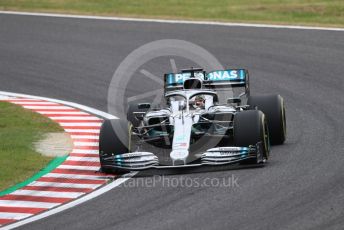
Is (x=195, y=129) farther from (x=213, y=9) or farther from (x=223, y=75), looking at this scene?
(x=213, y=9)

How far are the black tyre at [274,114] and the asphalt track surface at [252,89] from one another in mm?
254

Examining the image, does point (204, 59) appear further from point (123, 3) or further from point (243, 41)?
point (123, 3)

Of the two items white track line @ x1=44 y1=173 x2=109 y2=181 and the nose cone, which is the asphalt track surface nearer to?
the nose cone

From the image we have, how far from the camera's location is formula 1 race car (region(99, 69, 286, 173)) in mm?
13469

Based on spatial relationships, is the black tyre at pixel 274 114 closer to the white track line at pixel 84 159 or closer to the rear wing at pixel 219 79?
the rear wing at pixel 219 79

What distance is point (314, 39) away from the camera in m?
24.6

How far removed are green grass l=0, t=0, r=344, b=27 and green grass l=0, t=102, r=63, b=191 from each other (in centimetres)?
1024

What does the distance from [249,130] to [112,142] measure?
2.05m

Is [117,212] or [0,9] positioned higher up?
[0,9]

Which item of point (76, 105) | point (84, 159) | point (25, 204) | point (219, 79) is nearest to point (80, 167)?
point (84, 159)

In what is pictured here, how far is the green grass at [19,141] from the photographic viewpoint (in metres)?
14.3

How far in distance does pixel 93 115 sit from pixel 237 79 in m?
3.76

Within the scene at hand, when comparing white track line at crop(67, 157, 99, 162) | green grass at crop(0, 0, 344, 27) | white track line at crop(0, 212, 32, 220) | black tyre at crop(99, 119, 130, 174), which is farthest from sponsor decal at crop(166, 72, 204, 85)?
green grass at crop(0, 0, 344, 27)

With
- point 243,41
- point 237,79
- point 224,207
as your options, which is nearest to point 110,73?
point 243,41
